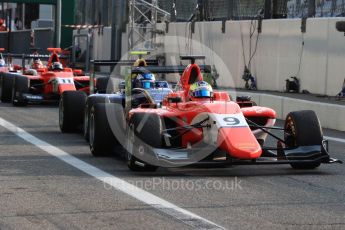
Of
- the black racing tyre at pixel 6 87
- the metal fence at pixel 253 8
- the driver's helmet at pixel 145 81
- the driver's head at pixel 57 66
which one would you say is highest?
the metal fence at pixel 253 8

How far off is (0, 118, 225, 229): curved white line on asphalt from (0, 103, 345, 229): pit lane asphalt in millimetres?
96

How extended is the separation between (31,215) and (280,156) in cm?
385

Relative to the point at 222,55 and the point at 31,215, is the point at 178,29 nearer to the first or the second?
the point at 222,55

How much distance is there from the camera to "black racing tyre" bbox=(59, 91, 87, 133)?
15.4 meters

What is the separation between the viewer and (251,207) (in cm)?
861

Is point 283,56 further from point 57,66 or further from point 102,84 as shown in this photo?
point 57,66

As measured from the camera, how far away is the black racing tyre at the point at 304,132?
11000 millimetres

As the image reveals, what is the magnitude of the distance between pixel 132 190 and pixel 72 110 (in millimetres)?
6104

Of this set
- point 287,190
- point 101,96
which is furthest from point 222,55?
point 287,190

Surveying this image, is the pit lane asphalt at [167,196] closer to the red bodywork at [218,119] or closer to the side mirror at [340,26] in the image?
the red bodywork at [218,119]

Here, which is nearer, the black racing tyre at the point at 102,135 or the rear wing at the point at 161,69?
the black racing tyre at the point at 102,135

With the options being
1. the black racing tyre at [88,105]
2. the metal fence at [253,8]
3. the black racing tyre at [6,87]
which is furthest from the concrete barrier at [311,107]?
the black racing tyre at [6,87]

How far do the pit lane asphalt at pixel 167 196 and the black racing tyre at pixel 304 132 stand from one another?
165 mm

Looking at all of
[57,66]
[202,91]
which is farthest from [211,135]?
[57,66]
